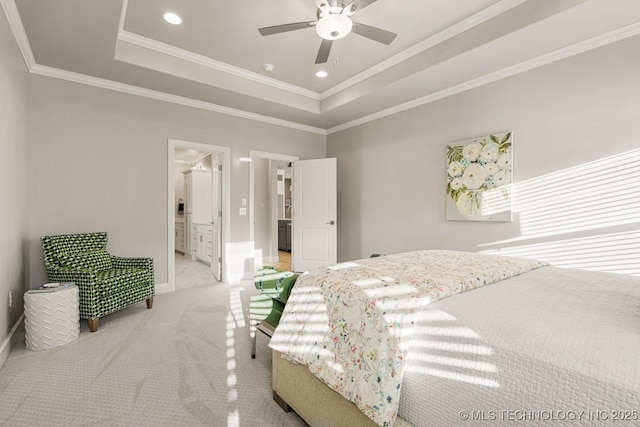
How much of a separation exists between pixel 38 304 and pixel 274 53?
10.6ft

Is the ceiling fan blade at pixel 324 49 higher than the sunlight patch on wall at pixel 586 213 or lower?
higher

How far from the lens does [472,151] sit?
3.49 metres

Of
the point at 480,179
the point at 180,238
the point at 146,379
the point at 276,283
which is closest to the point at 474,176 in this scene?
the point at 480,179

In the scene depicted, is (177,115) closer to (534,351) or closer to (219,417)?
(219,417)

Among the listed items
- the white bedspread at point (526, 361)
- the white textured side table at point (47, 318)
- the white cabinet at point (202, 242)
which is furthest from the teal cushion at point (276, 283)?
the white cabinet at point (202, 242)

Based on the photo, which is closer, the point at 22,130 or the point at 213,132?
the point at 22,130

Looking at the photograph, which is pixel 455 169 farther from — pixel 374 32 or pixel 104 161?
pixel 104 161

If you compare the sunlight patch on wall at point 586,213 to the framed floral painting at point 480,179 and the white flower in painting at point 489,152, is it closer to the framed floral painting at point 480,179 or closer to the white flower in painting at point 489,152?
the framed floral painting at point 480,179

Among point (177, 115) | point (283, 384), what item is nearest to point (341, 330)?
point (283, 384)

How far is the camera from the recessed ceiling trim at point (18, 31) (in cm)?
222

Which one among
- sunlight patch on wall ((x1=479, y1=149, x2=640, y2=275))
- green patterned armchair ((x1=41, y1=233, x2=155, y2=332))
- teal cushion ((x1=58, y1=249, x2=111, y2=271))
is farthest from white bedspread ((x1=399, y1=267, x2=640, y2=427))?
teal cushion ((x1=58, y1=249, x2=111, y2=271))

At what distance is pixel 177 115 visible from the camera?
→ 405 cm

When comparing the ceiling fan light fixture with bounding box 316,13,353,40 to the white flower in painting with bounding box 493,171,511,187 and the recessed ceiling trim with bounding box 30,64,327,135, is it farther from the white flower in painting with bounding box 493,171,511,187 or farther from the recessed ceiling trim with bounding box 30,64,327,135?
the recessed ceiling trim with bounding box 30,64,327,135

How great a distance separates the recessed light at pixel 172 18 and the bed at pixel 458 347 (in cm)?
271
